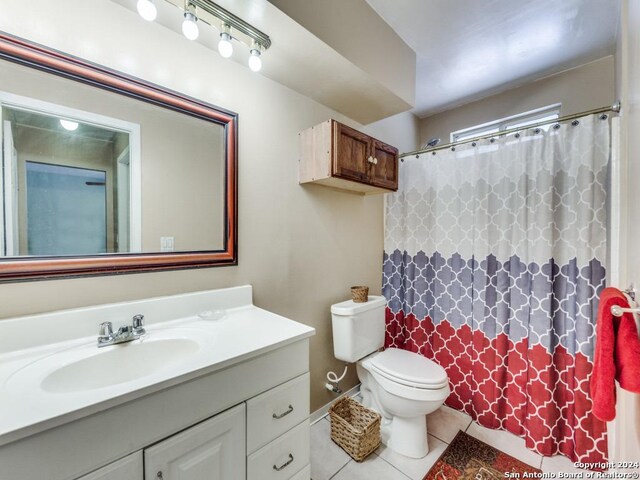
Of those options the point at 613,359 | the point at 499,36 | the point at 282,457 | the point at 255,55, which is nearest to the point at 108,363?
the point at 282,457

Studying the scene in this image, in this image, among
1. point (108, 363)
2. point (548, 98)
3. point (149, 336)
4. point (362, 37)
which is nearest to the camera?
point (108, 363)

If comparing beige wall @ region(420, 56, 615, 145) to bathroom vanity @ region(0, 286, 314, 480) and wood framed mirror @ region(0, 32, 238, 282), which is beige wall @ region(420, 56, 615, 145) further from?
bathroom vanity @ region(0, 286, 314, 480)

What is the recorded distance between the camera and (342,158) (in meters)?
1.54

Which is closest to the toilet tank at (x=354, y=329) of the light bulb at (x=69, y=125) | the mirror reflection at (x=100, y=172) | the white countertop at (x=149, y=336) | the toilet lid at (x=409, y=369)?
the toilet lid at (x=409, y=369)

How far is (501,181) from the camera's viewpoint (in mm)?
1754

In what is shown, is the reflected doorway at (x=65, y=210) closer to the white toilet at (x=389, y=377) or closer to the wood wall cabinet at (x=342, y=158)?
the wood wall cabinet at (x=342, y=158)

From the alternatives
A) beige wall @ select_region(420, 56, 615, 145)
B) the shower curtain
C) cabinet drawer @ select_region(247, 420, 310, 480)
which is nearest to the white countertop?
cabinet drawer @ select_region(247, 420, 310, 480)

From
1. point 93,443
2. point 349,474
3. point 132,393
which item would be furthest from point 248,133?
point 349,474

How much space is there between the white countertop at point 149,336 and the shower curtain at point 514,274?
133 centimetres

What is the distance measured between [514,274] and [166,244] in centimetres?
195

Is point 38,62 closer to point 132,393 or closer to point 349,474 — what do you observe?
point 132,393

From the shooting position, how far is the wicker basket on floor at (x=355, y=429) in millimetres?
1488

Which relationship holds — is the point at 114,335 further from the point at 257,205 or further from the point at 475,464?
the point at 475,464

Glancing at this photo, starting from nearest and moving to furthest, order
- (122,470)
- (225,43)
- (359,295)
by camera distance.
→ (122,470) < (225,43) < (359,295)
